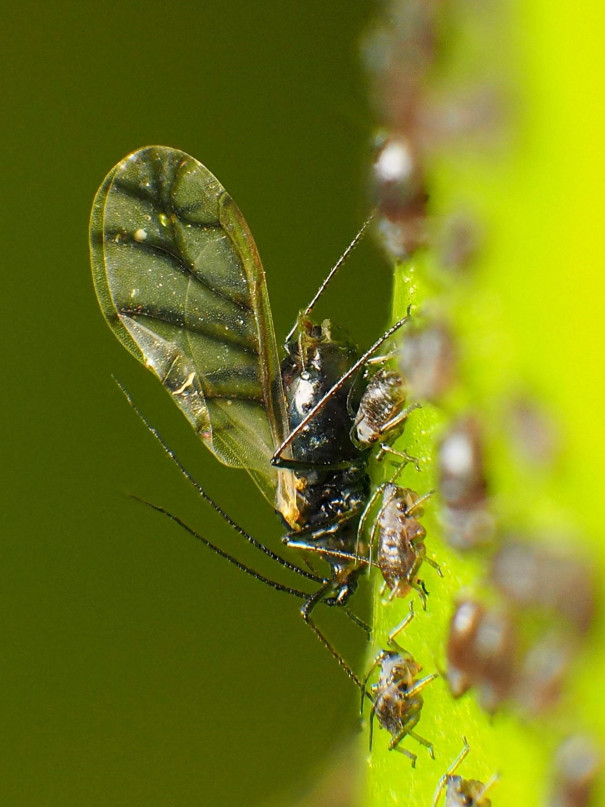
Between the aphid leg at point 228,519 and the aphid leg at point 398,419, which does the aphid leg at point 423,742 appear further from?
the aphid leg at point 228,519

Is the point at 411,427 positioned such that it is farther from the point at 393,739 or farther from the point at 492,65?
the point at 492,65

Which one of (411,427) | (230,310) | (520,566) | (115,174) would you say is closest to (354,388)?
(230,310)

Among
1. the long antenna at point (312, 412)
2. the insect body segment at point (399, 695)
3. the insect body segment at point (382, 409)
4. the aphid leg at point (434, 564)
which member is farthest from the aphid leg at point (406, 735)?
the long antenna at point (312, 412)

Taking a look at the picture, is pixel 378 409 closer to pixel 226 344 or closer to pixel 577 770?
pixel 226 344

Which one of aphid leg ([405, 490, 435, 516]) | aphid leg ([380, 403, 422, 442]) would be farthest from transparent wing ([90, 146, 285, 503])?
aphid leg ([405, 490, 435, 516])

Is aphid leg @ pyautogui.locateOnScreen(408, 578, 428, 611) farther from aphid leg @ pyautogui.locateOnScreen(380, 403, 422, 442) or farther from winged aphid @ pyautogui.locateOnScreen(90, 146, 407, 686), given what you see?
winged aphid @ pyautogui.locateOnScreen(90, 146, 407, 686)

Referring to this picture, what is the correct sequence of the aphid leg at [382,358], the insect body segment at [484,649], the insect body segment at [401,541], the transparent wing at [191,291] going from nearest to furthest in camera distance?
the insect body segment at [484,649] < the insect body segment at [401,541] < the aphid leg at [382,358] < the transparent wing at [191,291]
